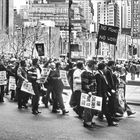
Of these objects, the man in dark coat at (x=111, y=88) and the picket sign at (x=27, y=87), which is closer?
the man in dark coat at (x=111, y=88)

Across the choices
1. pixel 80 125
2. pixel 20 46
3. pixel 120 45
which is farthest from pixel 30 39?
pixel 80 125

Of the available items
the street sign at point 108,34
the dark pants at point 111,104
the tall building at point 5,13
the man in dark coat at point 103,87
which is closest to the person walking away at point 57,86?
the dark pants at point 111,104

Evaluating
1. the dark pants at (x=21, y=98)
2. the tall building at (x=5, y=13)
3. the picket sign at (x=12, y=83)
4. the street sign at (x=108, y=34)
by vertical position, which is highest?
the tall building at (x=5, y=13)

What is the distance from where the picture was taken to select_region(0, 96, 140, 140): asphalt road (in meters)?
7.98

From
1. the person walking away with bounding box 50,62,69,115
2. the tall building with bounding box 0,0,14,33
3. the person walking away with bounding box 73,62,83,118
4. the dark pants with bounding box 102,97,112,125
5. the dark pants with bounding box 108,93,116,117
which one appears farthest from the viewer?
the tall building with bounding box 0,0,14,33

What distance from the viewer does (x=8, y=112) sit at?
36.5 feet

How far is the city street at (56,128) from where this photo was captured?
314 inches

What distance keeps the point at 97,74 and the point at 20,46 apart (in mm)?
66156

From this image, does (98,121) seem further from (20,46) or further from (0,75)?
(20,46)

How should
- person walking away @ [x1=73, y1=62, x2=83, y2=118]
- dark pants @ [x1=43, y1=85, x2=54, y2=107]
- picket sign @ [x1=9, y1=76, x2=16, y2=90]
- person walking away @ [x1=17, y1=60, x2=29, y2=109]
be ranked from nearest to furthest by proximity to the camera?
person walking away @ [x1=73, y1=62, x2=83, y2=118]
dark pants @ [x1=43, y1=85, x2=54, y2=107]
person walking away @ [x1=17, y1=60, x2=29, y2=109]
picket sign @ [x1=9, y1=76, x2=16, y2=90]

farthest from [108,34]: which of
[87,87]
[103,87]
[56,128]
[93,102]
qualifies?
[56,128]

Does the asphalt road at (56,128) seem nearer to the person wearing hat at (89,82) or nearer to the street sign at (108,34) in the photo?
the person wearing hat at (89,82)

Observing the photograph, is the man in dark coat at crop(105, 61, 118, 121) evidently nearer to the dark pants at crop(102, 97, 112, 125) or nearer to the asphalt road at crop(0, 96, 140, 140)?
the dark pants at crop(102, 97, 112, 125)

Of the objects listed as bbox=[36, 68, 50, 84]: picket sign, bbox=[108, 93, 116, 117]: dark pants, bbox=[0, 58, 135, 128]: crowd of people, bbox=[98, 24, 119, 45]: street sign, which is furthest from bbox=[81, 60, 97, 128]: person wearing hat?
bbox=[98, 24, 119, 45]: street sign
